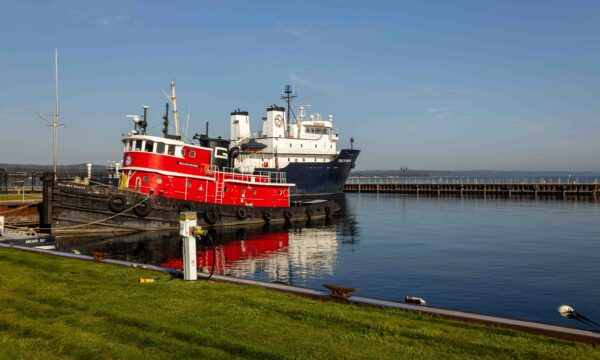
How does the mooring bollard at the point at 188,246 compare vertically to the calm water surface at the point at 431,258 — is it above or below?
above

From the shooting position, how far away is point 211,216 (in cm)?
3428

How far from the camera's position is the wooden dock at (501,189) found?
80.1m

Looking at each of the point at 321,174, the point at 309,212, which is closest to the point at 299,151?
the point at 321,174

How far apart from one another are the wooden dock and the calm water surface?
42974 millimetres

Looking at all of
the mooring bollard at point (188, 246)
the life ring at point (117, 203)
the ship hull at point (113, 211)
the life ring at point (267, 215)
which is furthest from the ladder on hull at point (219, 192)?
the mooring bollard at point (188, 246)

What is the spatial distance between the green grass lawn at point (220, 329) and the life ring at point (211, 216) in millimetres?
23297

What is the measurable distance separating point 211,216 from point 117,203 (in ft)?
20.4

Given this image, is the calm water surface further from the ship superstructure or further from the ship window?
the ship superstructure

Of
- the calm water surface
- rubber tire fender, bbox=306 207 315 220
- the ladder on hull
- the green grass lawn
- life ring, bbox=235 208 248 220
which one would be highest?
the ladder on hull

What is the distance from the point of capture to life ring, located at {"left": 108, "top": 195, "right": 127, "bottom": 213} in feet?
99.9

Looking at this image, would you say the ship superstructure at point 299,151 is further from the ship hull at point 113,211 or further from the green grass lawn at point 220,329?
the green grass lawn at point 220,329

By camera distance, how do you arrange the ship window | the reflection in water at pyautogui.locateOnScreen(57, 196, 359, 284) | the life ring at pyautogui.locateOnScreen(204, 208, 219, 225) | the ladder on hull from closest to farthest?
the reflection in water at pyautogui.locateOnScreen(57, 196, 359, 284) < the ship window < the life ring at pyautogui.locateOnScreen(204, 208, 219, 225) < the ladder on hull

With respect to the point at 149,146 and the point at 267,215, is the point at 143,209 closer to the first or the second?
the point at 149,146

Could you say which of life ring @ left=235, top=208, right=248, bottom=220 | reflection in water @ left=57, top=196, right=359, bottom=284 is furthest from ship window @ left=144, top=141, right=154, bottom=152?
life ring @ left=235, top=208, right=248, bottom=220
